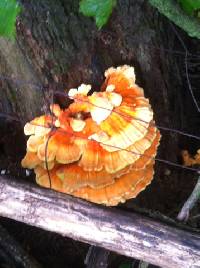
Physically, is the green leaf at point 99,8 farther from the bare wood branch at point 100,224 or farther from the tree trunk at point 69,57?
the bare wood branch at point 100,224

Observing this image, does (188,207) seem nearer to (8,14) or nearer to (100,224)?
(100,224)

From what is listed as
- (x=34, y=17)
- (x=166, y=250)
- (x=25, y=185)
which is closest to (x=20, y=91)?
(x=34, y=17)

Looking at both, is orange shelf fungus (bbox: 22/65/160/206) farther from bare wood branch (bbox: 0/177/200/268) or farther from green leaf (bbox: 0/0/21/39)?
green leaf (bbox: 0/0/21/39)

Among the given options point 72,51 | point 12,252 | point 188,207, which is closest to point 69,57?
point 72,51

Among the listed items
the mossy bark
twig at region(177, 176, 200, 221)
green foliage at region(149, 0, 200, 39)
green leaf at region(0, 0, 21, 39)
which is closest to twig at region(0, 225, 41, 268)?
the mossy bark

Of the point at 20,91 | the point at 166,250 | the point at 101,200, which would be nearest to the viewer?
the point at 166,250

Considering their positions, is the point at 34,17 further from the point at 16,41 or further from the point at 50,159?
the point at 50,159

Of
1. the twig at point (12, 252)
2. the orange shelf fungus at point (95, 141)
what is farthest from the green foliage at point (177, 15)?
the twig at point (12, 252)
